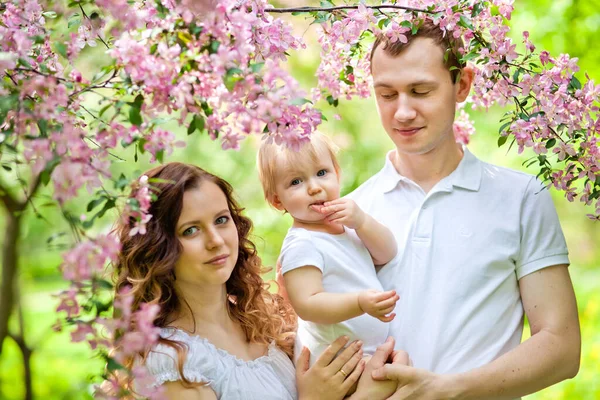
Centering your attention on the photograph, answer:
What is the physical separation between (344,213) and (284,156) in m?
0.27

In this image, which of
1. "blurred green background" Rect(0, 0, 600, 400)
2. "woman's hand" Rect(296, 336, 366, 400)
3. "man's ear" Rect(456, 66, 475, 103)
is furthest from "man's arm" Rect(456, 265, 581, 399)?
"blurred green background" Rect(0, 0, 600, 400)

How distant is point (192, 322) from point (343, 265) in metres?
0.51

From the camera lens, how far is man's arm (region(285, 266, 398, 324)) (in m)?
2.25

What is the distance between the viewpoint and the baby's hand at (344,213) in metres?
2.49

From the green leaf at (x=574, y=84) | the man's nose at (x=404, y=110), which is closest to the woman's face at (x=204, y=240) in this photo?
the man's nose at (x=404, y=110)

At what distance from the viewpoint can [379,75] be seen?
8.52ft

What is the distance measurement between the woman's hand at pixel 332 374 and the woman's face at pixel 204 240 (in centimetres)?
42

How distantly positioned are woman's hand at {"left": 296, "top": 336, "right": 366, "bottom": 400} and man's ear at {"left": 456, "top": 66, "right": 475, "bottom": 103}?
0.93 metres

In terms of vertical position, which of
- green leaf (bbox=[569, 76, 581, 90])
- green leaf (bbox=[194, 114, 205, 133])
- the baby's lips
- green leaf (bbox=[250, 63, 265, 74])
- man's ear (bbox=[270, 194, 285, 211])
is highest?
green leaf (bbox=[569, 76, 581, 90])

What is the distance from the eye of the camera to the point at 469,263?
2541 mm

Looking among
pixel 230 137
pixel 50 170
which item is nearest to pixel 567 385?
pixel 230 137

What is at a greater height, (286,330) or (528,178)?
(528,178)

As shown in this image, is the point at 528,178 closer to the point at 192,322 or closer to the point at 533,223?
the point at 533,223

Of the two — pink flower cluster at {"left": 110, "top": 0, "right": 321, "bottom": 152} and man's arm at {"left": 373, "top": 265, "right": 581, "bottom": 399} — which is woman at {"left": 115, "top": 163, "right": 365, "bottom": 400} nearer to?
man's arm at {"left": 373, "top": 265, "right": 581, "bottom": 399}
